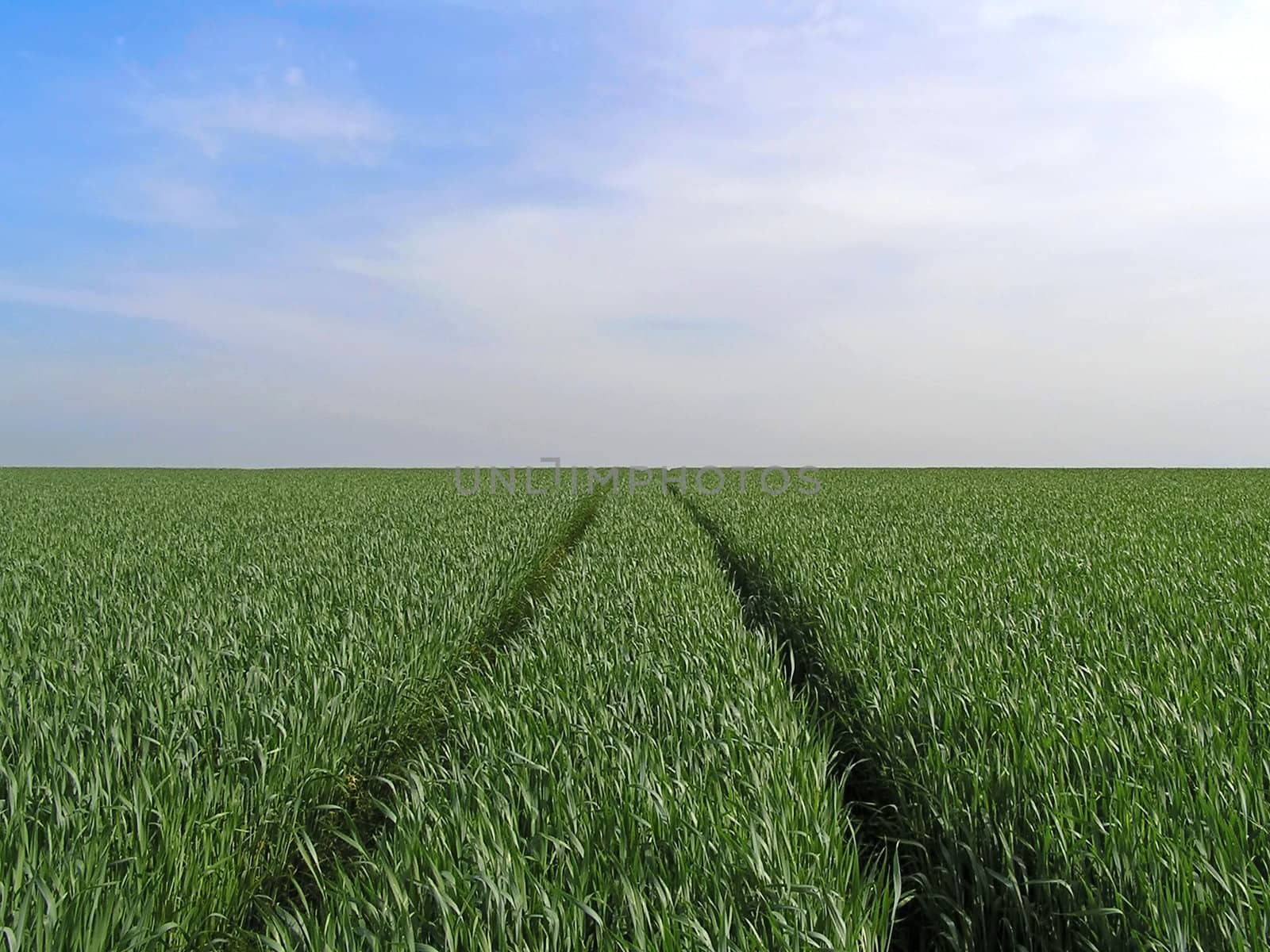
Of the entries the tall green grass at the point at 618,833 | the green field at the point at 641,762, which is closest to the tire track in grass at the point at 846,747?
the green field at the point at 641,762

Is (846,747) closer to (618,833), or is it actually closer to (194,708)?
(618,833)

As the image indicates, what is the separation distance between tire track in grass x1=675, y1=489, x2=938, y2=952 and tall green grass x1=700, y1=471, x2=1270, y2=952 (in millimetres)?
51

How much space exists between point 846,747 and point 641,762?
1.69m

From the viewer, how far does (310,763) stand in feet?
9.89

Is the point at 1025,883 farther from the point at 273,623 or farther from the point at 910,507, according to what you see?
the point at 910,507

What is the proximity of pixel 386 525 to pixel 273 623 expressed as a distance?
6.95 meters

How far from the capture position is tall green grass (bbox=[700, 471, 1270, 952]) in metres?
1.99

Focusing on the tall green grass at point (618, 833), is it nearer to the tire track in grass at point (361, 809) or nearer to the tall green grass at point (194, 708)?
the tire track in grass at point (361, 809)

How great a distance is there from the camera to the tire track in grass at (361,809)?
2.54 meters

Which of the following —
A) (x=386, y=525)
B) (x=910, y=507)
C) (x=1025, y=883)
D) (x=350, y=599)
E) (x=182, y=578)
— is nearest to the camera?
(x=1025, y=883)

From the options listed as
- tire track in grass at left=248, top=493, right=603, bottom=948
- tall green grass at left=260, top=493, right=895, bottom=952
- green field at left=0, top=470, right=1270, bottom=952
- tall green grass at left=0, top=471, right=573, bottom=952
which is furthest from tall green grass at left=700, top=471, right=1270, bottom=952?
tall green grass at left=0, top=471, right=573, bottom=952

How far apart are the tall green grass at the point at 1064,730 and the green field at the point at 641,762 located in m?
0.02

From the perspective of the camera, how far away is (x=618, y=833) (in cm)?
218

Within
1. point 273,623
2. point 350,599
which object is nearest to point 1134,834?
point 273,623
